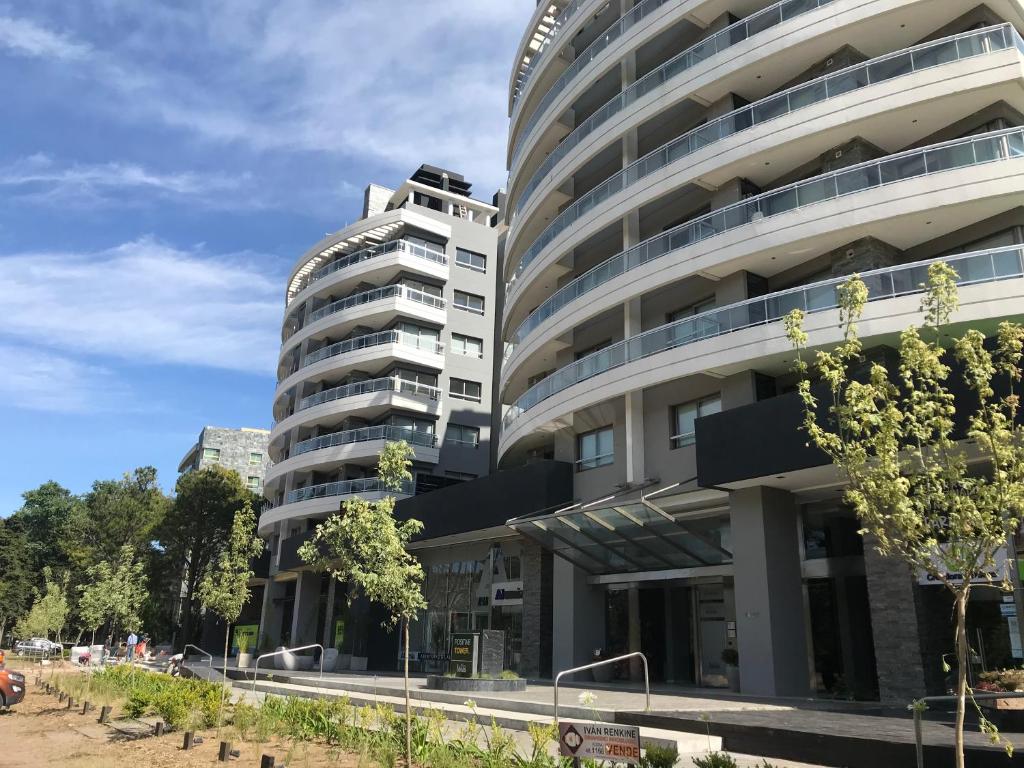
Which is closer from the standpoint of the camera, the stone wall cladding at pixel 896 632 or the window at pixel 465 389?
the stone wall cladding at pixel 896 632

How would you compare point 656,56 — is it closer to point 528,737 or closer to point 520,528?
point 520,528

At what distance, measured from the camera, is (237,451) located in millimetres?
97750

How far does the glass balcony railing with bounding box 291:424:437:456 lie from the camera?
146 feet

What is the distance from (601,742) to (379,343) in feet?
132

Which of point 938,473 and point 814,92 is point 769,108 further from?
point 938,473

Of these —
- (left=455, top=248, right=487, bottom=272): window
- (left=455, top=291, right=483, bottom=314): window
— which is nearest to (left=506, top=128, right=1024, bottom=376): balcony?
(left=455, top=291, right=483, bottom=314): window

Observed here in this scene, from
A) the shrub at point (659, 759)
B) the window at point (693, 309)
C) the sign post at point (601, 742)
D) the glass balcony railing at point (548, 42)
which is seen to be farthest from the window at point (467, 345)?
the sign post at point (601, 742)

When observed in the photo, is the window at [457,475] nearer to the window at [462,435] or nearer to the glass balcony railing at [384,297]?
the window at [462,435]

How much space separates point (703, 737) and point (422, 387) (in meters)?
35.0

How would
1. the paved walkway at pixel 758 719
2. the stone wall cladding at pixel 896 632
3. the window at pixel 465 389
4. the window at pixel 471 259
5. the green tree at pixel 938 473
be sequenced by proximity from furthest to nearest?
the window at pixel 471 259, the window at pixel 465 389, the stone wall cladding at pixel 896 632, the paved walkway at pixel 758 719, the green tree at pixel 938 473

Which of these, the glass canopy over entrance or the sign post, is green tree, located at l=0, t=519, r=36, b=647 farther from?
the sign post

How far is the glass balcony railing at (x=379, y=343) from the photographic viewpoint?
45969mm

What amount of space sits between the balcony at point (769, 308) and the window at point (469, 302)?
68.3ft

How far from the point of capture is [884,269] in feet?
64.1
